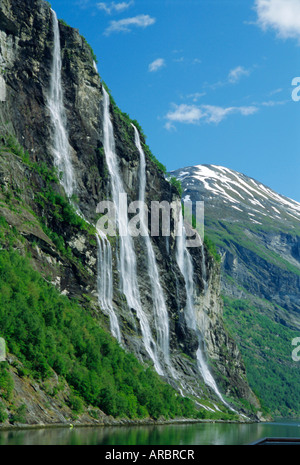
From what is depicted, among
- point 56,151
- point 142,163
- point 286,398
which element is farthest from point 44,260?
point 286,398

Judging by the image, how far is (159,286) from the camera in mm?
91625

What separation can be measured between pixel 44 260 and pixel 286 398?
119017 millimetres

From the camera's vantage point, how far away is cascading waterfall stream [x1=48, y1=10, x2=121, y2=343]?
75.1 m

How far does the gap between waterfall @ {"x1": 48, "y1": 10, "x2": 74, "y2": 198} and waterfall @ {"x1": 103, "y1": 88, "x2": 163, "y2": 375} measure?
8.81 m

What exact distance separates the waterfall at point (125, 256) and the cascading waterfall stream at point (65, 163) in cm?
423

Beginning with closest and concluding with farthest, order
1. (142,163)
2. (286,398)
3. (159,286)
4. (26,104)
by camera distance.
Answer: (26,104), (159,286), (142,163), (286,398)

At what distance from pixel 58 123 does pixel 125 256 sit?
19340 mm

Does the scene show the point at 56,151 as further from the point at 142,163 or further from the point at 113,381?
the point at 113,381
